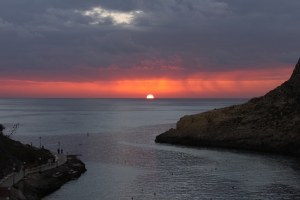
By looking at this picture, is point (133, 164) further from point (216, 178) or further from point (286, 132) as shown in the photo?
point (286, 132)

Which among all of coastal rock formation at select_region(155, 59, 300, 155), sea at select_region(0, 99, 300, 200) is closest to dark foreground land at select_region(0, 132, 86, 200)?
sea at select_region(0, 99, 300, 200)

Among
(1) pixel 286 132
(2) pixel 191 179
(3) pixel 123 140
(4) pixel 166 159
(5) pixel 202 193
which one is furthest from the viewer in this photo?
(3) pixel 123 140

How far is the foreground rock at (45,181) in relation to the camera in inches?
1879

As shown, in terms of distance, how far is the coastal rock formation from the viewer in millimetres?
92125

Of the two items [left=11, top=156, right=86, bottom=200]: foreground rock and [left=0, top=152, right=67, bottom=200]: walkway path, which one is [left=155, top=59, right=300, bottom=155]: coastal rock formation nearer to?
[left=11, top=156, right=86, bottom=200]: foreground rock

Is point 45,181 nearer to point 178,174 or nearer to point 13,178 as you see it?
point 13,178

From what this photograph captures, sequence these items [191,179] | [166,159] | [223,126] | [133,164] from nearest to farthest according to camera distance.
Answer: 1. [191,179]
2. [133,164]
3. [166,159]
4. [223,126]

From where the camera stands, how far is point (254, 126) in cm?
9869

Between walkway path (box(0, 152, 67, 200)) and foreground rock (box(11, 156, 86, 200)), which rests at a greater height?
walkway path (box(0, 152, 67, 200))

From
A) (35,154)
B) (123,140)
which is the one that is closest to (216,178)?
(35,154)

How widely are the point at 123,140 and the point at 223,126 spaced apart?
31338 mm

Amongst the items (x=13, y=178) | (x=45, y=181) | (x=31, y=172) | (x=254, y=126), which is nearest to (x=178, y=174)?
(x=45, y=181)

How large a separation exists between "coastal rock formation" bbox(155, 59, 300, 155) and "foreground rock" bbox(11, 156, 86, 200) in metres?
43.2

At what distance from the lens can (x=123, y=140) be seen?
118062 millimetres
